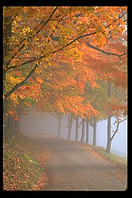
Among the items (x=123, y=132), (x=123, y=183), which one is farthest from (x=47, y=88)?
(x=123, y=132)

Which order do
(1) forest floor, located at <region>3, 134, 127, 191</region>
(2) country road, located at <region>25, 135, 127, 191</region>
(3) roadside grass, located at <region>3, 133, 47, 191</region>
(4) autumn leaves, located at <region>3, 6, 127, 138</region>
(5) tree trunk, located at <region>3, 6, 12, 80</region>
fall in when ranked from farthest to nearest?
(2) country road, located at <region>25, 135, 127, 191</region> → (1) forest floor, located at <region>3, 134, 127, 191</region> → (3) roadside grass, located at <region>3, 133, 47, 191</region> → (5) tree trunk, located at <region>3, 6, 12, 80</region> → (4) autumn leaves, located at <region>3, 6, 127, 138</region>

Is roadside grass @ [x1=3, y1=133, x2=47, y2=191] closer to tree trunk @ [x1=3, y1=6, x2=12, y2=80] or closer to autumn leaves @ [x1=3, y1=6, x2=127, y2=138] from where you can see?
autumn leaves @ [x1=3, y1=6, x2=127, y2=138]

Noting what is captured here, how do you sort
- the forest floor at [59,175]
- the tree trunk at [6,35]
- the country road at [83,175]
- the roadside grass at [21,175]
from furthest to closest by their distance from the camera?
1. the country road at [83,175]
2. the forest floor at [59,175]
3. the roadside grass at [21,175]
4. the tree trunk at [6,35]

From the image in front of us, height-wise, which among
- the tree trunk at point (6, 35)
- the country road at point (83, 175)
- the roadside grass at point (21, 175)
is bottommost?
the country road at point (83, 175)

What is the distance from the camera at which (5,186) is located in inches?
368

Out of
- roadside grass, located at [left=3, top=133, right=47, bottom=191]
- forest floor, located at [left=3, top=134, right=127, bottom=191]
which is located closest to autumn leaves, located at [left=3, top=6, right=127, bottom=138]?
roadside grass, located at [left=3, top=133, right=47, bottom=191]

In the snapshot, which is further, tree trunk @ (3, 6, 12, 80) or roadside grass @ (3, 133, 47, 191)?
roadside grass @ (3, 133, 47, 191)

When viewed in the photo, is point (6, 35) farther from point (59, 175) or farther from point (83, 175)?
point (83, 175)

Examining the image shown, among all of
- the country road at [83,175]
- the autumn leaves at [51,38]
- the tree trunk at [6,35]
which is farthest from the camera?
the country road at [83,175]

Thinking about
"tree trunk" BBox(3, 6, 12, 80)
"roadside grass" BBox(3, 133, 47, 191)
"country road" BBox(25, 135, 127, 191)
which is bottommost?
"country road" BBox(25, 135, 127, 191)

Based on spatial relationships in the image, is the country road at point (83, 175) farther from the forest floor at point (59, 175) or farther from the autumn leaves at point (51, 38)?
the autumn leaves at point (51, 38)

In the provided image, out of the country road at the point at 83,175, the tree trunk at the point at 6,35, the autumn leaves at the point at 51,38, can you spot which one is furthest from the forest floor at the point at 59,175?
the tree trunk at the point at 6,35
